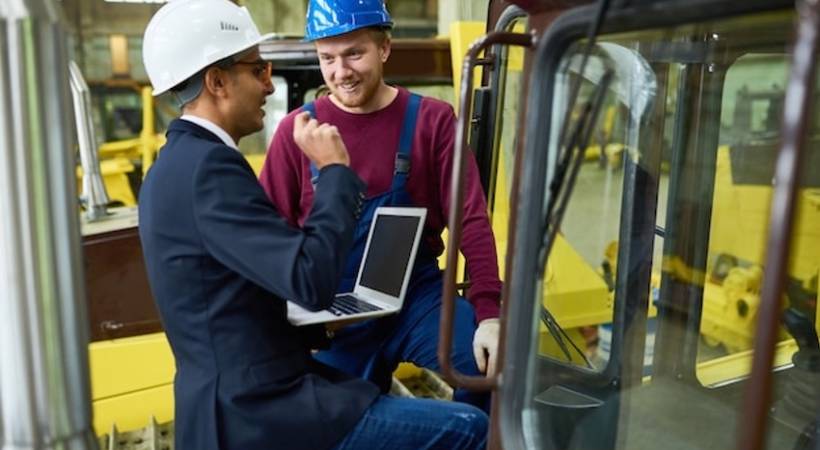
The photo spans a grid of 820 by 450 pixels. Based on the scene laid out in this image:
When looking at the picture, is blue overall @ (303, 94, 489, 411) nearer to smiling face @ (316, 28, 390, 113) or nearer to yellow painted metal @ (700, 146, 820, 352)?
smiling face @ (316, 28, 390, 113)

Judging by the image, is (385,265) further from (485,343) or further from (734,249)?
(734,249)

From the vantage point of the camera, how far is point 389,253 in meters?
1.91

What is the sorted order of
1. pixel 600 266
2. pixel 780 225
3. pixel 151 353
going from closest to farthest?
pixel 780 225 → pixel 600 266 → pixel 151 353

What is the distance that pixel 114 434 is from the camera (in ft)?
9.13

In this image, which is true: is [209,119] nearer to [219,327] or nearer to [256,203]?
[256,203]

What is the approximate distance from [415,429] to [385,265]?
473 mm

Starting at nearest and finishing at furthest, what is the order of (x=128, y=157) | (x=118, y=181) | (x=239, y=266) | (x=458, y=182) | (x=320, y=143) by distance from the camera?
(x=458, y=182), (x=239, y=266), (x=320, y=143), (x=118, y=181), (x=128, y=157)

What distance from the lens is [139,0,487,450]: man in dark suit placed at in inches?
55.8

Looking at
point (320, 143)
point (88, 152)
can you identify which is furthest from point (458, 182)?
point (88, 152)

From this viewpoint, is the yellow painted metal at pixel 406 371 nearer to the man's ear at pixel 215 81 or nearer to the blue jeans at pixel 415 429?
the blue jeans at pixel 415 429

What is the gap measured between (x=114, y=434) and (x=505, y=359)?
2089mm

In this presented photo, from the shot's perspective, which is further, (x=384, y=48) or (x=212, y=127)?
(x=384, y=48)

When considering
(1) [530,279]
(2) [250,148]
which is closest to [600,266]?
(1) [530,279]

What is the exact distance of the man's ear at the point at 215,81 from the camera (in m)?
1.56
